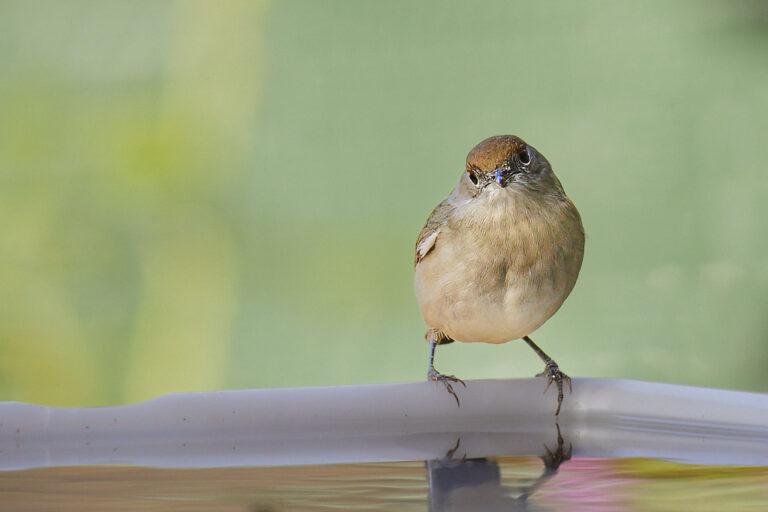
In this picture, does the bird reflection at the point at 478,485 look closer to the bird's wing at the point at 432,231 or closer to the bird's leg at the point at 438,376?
the bird's leg at the point at 438,376

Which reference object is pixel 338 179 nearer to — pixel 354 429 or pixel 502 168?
pixel 502 168

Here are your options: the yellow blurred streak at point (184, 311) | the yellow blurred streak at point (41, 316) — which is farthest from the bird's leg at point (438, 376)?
the yellow blurred streak at point (41, 316)

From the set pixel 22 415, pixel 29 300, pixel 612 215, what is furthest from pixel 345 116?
pixel 22 415

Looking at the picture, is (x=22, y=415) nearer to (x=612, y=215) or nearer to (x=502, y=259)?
(x=502, y=259)

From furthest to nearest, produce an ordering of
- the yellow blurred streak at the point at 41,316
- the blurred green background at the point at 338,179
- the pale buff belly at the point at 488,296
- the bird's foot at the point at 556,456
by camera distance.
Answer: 1. the yellow blurred streak at the point at 41,316
2. the blurred green background at the point at 338,179
3. the pale buff belly at the point at 488,296
4. the bird's foot at the point at 556,456

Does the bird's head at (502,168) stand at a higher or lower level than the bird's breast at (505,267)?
higher

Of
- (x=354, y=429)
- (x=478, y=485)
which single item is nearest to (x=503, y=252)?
(x=354, y=429)

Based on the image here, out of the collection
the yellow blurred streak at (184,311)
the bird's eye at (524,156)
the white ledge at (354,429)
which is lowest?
the white ledge at (354,429)
